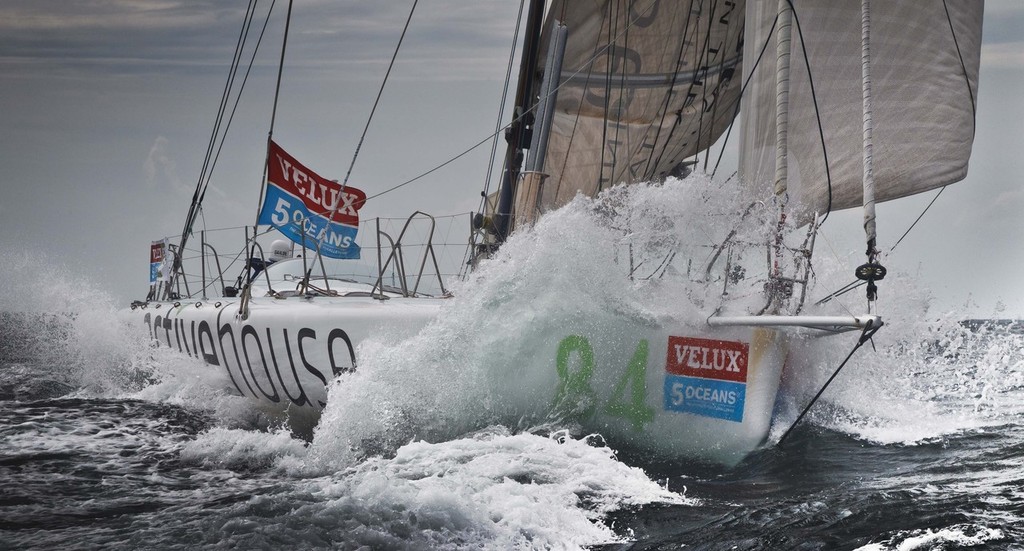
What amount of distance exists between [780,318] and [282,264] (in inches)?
283

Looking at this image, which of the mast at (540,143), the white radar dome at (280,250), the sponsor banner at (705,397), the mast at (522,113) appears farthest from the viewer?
the white radar dome at (280,250)

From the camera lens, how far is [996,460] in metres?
5.34

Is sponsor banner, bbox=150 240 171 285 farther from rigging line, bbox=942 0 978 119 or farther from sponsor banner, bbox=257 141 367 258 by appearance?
rigging line, bbox=942 0 978 119

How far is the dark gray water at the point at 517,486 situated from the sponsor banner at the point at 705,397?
1.22ft

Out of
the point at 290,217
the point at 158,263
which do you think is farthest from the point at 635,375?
the point at 158,263

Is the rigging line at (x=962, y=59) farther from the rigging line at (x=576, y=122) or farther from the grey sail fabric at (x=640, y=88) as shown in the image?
the rigging line at (x=576, y=122)

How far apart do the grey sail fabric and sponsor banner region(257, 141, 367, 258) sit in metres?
2.77

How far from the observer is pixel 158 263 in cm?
1166

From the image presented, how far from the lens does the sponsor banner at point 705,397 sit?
5348 mm

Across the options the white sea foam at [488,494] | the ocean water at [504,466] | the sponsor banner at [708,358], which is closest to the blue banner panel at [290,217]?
the ocean water at [504,466]

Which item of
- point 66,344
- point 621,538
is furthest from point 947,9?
point 66,344

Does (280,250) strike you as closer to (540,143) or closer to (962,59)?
(540,143)

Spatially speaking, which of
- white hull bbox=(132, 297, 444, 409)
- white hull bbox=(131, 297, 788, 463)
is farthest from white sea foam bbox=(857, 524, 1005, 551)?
white hull bbox=(132, 297, 444, 409)

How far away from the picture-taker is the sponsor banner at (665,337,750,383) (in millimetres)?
5355
